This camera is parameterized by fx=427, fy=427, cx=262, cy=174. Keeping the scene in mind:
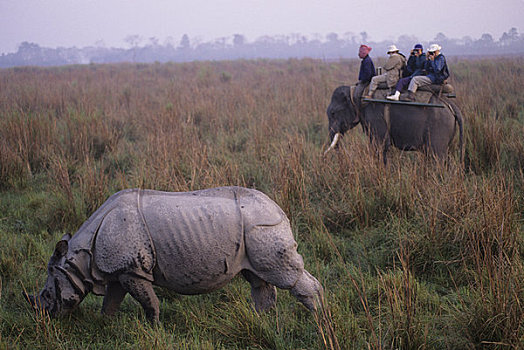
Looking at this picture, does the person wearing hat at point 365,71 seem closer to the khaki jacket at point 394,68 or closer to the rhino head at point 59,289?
the khaki jacket at point 394,68

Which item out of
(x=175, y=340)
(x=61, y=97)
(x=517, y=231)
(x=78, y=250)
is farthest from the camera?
(x=61, y=97)

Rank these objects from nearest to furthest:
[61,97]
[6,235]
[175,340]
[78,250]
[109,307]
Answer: [78,250] < [175,340] < [109,307] < [6,235] < [61,97]

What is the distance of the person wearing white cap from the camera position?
231 inches

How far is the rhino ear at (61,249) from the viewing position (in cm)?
247

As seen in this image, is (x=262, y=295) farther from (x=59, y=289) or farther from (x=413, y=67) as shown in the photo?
(x=413, y=67)

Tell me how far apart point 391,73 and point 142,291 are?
184 inches

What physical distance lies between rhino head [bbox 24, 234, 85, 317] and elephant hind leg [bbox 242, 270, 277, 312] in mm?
1042

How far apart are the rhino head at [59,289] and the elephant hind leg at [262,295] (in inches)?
41.0

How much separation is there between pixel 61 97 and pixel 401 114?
9278 millimetres

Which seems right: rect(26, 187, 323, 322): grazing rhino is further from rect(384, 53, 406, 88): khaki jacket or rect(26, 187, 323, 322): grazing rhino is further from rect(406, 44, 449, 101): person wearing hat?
rect(384, 53, 406, 88): khaki jacket

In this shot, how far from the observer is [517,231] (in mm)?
3328

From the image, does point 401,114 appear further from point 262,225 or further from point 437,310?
point 262,225

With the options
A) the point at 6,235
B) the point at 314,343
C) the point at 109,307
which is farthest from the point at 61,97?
the point at 314,343

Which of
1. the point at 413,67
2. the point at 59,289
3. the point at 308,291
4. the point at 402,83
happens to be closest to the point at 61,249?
the point at 59,289
